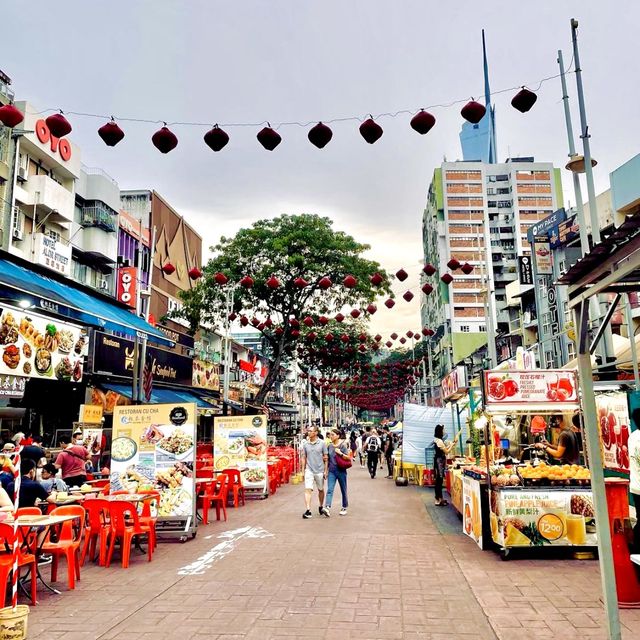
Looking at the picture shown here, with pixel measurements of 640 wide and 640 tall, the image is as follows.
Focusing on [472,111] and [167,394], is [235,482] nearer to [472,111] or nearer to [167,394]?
[472,111]

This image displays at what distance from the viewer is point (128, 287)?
2908 centimetres

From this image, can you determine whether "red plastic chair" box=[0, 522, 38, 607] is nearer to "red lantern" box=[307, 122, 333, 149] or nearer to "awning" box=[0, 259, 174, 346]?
"red lantern" box=[307, 122, 333, 149]

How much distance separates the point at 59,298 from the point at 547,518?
48.7 ft

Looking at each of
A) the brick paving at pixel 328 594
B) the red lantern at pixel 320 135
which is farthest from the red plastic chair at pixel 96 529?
the red lantern at pixel 320 135

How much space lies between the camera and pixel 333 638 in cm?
481

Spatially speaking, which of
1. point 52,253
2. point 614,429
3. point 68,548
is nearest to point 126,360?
point 52,253

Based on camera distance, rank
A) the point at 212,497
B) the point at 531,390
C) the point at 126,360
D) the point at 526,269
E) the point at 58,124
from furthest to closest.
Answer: the point at 526,269
the point at 126,360
the point at 212,497
the point at 531,390
the point at 58,124

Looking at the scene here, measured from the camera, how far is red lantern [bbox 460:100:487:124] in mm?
7133

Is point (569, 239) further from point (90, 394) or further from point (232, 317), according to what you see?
point (90, 394)

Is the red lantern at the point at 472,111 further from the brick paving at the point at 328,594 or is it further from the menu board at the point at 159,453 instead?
the menu board at the point at 159,453

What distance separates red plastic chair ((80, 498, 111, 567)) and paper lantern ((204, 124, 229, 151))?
504 cm

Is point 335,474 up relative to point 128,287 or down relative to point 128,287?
down

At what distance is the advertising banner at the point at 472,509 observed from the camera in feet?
27.3

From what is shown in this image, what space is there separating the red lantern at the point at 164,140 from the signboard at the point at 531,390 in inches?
218
